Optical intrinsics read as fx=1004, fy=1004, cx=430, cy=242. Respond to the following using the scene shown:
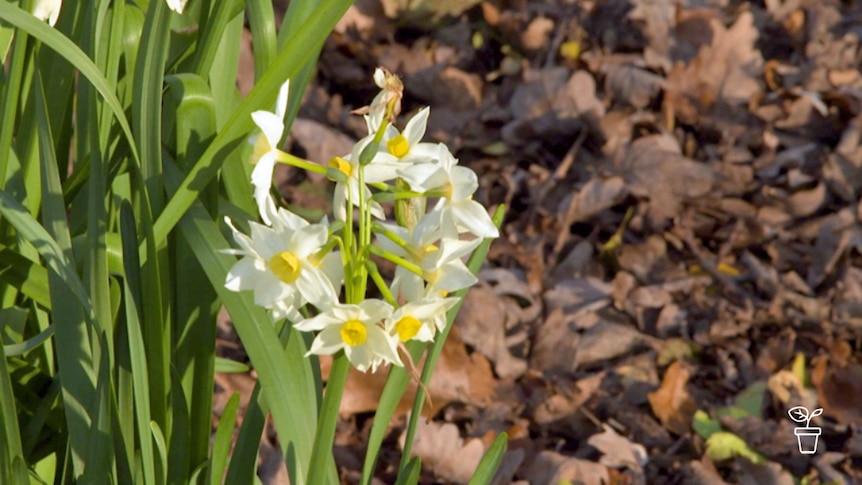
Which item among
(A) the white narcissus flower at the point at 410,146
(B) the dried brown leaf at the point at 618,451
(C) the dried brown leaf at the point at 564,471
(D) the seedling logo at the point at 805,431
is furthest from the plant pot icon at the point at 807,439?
(A) the white narcissus flower at the point at 410,146

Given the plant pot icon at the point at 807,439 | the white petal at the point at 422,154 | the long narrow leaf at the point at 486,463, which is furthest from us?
the plant pot icon at the point at 807,439

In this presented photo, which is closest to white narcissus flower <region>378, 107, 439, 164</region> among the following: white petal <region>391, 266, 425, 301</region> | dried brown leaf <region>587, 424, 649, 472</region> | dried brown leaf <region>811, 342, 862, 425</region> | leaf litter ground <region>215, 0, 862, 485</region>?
white petal <region>391, 266, 425, 301</region>

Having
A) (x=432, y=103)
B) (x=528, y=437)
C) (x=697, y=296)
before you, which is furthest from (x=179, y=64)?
(x=432, y=103)

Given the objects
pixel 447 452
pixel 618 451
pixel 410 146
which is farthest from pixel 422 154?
pixel 618 451

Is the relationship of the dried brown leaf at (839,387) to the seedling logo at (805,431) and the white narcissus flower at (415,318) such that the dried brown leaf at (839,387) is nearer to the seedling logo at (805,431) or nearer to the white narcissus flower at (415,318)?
the seedling logo at (805,431)

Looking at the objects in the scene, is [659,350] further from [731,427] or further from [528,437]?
[528,437]

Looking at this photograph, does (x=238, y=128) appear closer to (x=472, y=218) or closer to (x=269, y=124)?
(x=269, y=124)

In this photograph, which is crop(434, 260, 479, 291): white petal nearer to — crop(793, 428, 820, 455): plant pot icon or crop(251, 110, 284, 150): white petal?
crop(251, 110, 284, 150): white petal
